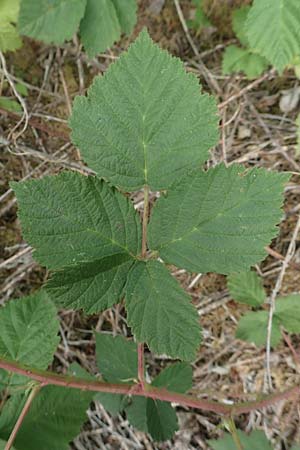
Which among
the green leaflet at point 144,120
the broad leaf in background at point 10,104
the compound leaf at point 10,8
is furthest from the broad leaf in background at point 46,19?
the green leaflet at point 144,120

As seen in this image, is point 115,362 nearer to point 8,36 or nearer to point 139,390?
point 139,390

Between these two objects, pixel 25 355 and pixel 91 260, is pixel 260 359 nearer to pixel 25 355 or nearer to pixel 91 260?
pixel 25 355

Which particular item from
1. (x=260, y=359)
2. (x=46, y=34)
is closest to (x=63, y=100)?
(x=46, y=34)

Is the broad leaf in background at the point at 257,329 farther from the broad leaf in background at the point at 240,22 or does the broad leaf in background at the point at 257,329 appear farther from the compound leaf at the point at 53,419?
the broad leaf in background at the point at 240,22

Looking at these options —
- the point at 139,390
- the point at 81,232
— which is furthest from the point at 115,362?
the point at 81,232

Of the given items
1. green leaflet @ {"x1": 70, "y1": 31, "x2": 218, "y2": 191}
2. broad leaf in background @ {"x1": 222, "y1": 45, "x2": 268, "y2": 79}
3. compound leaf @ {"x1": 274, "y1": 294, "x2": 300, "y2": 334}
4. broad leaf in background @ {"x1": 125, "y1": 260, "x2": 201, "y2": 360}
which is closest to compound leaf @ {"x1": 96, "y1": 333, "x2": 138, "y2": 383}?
compound leaf @ {"x1": 274, "y1": 294, "x2": 300, "y2": 334}

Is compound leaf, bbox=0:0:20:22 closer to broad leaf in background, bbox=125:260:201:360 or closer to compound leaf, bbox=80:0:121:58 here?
compound leaf, bbox=80:0:121:58
